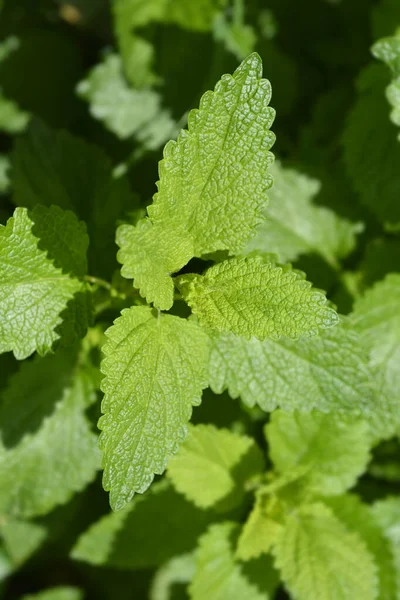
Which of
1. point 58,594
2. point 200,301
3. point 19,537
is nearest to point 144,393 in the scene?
point 200,301

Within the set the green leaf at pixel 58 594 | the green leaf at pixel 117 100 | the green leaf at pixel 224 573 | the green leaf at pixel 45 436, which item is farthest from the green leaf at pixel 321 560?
the green leaf at pixel 117 100

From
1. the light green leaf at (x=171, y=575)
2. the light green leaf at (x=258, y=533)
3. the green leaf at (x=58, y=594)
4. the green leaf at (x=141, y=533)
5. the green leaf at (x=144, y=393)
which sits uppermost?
the green leaf at (x=144, y=393)

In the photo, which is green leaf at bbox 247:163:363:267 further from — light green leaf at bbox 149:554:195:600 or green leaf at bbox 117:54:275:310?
light green leaf at bbox 149:554:195:600

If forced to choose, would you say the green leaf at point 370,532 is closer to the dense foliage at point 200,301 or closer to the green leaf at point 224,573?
the dense foliage at point 200,301

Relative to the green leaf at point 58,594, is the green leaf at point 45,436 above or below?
above

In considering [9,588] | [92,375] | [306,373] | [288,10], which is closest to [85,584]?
[9,588]

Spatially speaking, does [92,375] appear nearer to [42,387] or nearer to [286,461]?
[42,387]

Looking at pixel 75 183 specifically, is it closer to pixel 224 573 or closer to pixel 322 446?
pixel 322 446
